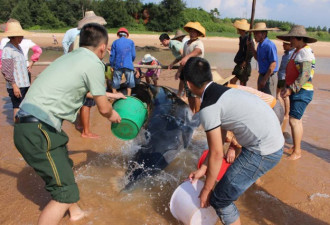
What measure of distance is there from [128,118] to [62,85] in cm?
118

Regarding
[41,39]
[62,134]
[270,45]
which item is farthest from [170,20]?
[62,134]

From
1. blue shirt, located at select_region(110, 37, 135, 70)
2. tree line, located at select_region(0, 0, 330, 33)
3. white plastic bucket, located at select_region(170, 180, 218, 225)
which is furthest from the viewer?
tree line, located at select_region(0, 0, 330, 33)

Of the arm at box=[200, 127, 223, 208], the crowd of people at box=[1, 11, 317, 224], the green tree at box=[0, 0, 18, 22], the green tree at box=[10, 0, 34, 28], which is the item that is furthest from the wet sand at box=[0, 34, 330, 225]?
the green tree at box=[0, 0, 18, 22]

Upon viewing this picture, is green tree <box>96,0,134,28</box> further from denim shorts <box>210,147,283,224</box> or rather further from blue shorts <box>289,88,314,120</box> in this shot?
denim shorts <box>210,147,283,224</box>

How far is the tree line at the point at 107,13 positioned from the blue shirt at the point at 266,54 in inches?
1823

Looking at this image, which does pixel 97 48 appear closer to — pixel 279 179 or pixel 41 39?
pixel 279 179

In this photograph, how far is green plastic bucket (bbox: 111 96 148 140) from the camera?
354cm

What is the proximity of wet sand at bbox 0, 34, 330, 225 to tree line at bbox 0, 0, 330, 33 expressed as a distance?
155ft

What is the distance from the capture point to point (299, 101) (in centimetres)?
444

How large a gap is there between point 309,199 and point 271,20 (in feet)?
270

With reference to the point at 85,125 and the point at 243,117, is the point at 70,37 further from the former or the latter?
the point at 243,117

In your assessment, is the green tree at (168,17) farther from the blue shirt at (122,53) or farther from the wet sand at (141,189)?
the wet sand at (141,189)

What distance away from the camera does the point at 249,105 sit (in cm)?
230

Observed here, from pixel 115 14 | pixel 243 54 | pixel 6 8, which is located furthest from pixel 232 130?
pixel 6 8
